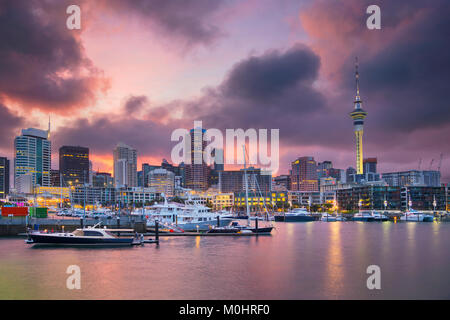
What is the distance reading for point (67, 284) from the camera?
35.5 m

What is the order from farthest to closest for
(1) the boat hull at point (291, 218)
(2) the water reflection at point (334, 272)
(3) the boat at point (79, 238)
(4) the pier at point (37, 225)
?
(1) the boat hull at point (291, 218), (4) the pier at point (37, 225), (3) the boat at point (79, 238), (2) the water reflection at point (334, 272)

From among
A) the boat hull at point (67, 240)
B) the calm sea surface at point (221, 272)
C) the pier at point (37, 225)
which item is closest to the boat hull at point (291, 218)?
the pier at point (37, 225)

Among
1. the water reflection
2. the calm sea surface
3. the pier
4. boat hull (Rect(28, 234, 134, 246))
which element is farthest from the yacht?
the water reflection

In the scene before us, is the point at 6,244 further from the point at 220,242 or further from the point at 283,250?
the point at 283,250

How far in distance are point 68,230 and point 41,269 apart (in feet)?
121

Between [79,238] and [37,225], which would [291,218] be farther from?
[79,238]

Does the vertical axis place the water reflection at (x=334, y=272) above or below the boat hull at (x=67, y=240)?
below

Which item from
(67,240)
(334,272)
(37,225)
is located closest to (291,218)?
(37,225)

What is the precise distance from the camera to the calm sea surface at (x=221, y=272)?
32750mm

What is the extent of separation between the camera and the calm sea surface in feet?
107

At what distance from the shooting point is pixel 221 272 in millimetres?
41594

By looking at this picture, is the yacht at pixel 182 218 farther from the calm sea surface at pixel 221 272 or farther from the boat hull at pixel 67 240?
the boat hull at pixel 67 240

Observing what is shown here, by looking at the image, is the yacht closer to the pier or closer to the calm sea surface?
the pier
